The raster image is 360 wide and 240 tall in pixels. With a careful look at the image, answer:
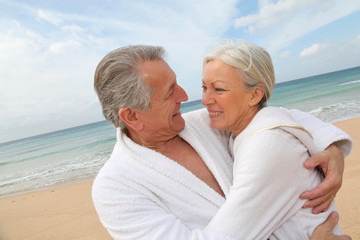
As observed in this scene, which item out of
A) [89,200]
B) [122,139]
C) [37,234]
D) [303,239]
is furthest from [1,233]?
[303,239]

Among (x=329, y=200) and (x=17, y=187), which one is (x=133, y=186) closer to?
(x=329, y=200)

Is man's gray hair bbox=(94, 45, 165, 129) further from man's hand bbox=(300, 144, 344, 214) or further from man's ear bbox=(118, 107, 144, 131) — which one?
man's hand bbox=(300, 144, 344, 214)

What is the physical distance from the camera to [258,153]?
134 cm

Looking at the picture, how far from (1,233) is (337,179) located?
6709mm

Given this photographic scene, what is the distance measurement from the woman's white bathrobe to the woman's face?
9.8 inches

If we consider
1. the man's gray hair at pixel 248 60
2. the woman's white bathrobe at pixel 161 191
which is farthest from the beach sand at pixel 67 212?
the man's gray hair at pixel 248 60

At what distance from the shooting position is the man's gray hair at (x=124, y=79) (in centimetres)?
168

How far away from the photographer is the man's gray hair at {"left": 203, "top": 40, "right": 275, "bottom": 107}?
1.66 m

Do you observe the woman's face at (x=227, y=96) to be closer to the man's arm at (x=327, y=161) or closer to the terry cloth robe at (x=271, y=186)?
the terry cloth robe at (x=271, y=186)

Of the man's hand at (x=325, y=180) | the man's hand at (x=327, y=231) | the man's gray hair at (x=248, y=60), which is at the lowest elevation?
the man's hand at (x=327, y=231)

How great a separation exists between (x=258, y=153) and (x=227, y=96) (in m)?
0.54

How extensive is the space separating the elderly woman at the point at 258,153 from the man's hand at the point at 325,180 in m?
0.04

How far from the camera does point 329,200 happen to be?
156 centimetres

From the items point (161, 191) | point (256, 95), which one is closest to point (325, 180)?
point (256, 95)
